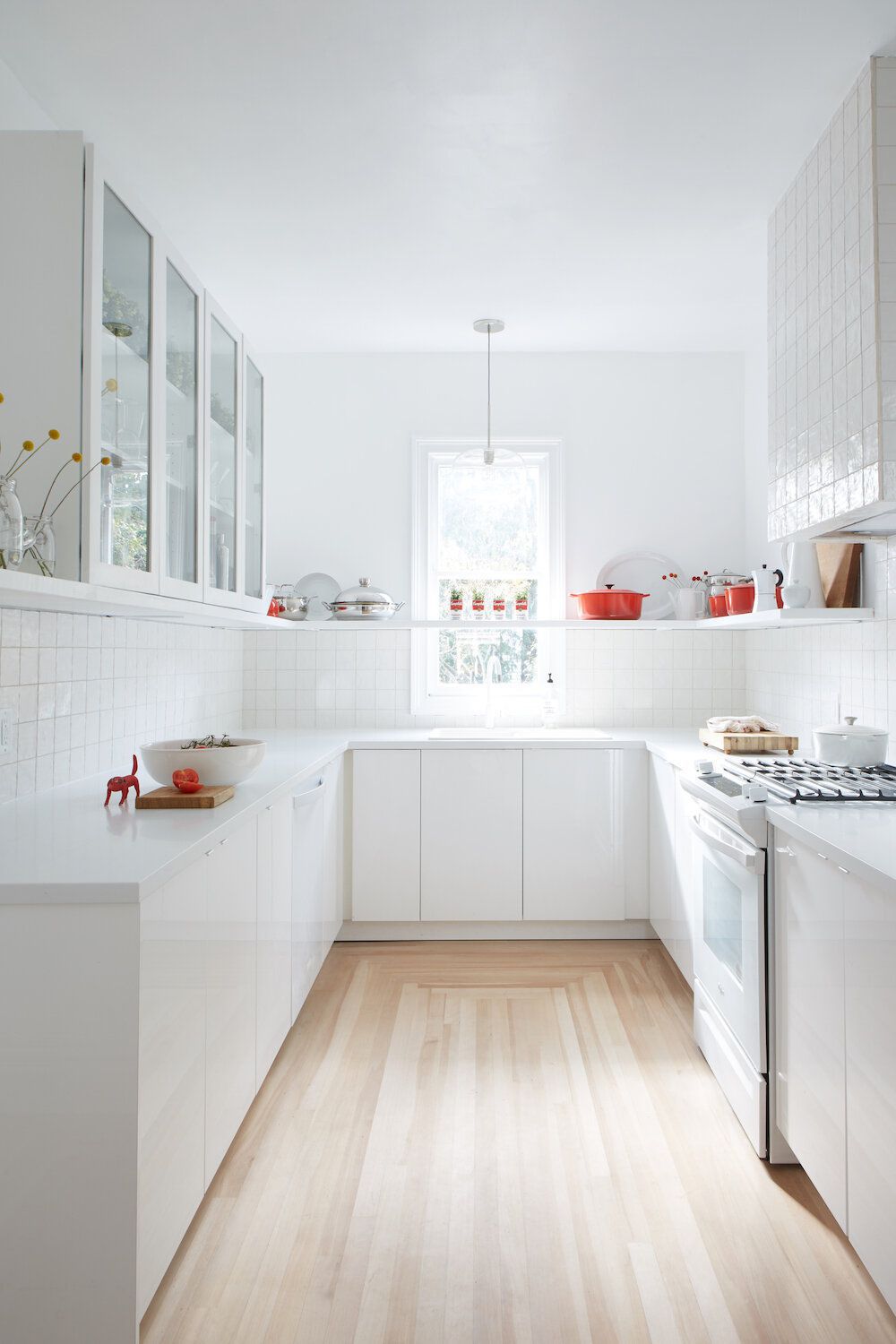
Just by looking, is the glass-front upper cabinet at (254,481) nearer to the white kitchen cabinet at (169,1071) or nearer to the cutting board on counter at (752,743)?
the white kitchen cabinet at (169,1071)

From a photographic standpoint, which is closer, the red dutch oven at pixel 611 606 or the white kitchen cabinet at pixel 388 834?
the white kitchen cabinet at pixel 388 834

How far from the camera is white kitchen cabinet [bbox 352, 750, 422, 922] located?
3604mm

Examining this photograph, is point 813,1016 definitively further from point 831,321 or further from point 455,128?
point 455,128

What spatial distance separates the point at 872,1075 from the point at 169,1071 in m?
1.21

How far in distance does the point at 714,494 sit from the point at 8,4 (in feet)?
10.7

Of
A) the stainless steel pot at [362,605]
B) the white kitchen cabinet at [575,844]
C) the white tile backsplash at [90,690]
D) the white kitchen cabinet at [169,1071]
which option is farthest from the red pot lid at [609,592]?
the white kitchen cabinet at [169,1071]

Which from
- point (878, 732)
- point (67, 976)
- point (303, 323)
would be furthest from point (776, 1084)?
point (303, 323)

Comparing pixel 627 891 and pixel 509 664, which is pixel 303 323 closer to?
pixel 509 664

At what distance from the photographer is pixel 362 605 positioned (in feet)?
12.7

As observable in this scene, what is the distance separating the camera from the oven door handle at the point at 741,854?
6.76 ft

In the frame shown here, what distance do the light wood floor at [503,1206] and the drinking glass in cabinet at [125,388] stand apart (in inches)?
56.8

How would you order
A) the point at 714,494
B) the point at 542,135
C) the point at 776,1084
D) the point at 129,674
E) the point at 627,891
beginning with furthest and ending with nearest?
the point at 714,494
the point at 627,891
the point at 129,674
the point at 542,135
the point at 776,1084

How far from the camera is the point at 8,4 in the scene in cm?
186

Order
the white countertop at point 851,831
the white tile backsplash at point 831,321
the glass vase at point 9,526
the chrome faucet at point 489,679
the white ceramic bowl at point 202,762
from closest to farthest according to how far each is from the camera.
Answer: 1. the white countertop at point 851,831
2. the glass vase at point 9,526
3. the white tile backsplash at point 831,321
4. the white ceramic bowl at point 202,762
5. the chrome faucet at point 489,679
